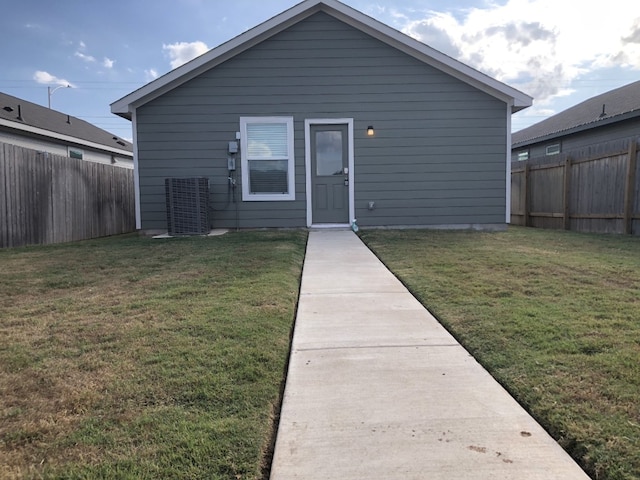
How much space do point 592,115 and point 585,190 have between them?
6473 millimetres

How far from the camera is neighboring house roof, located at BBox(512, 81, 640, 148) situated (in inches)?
518

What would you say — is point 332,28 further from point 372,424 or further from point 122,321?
point 372,424

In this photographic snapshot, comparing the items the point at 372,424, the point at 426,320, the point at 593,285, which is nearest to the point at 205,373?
the point at 372,424

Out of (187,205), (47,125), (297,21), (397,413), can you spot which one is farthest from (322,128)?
(47,125)

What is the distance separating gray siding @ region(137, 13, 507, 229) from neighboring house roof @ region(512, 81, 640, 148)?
19.9 feet

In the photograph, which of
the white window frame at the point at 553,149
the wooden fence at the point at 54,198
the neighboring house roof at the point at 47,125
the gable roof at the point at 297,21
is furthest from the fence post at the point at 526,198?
the neighboring house roof at the point at 47,125

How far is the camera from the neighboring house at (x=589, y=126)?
509 inches

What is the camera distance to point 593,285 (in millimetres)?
4293

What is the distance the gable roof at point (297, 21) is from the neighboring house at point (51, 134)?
396 cm

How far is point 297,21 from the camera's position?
9.29 meters

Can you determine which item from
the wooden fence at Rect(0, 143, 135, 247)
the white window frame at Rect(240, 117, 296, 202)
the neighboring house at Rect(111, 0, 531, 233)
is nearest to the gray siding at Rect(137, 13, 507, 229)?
the neighboring house at Rect(111, 0, 531, 233)

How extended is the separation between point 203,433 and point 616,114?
50.4 ft

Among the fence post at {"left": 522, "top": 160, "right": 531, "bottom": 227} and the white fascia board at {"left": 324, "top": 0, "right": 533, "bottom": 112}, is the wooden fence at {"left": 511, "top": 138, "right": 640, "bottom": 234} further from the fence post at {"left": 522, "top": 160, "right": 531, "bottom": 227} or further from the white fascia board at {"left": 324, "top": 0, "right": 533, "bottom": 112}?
the white fascia board at {"left": 324, "top": 0, "right": 533, "bottom": 112}

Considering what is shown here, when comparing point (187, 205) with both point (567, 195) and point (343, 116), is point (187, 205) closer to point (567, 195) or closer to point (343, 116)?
point (343, 116)
